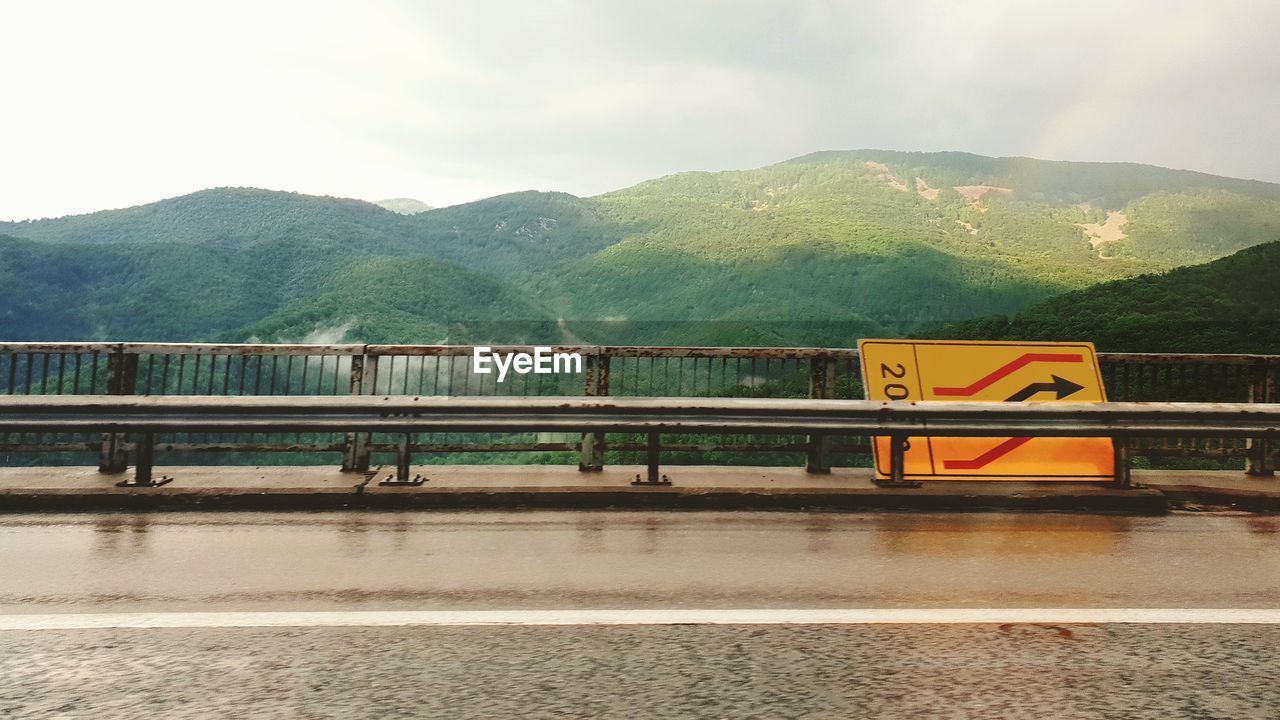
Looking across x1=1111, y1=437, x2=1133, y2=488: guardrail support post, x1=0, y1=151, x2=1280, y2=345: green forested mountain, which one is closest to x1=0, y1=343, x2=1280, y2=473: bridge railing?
x1=1111, y1=437, x2=1133, y2=488: guardrail support post

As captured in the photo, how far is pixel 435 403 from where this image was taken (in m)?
6.64

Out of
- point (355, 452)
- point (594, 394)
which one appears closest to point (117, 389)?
point (355, 452)

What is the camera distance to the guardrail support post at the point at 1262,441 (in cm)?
808

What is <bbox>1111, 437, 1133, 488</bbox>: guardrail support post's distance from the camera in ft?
23.1

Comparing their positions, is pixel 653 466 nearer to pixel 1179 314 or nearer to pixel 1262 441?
pixel 1262 441

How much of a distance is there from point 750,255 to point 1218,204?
3556 inches

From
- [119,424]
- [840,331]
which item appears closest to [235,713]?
[119,424]

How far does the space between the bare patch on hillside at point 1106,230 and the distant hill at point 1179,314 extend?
82079mm

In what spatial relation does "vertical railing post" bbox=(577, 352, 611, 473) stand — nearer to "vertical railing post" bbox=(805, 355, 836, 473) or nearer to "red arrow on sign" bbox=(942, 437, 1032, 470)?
"vertical railing post" bbox=(805, 355, 836, 473)

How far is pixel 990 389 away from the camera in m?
7.67

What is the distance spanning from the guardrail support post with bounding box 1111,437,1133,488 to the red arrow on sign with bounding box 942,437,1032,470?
2.33ft

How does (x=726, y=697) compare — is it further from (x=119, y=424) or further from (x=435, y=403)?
(x=119, y=424)

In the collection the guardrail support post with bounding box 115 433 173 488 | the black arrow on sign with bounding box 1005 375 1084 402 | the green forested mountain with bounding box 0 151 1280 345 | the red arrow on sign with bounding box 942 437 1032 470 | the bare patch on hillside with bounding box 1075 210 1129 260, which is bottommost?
the guardrail support post with bounding box 115 433 173 488

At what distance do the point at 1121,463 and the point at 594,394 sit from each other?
184 inches
